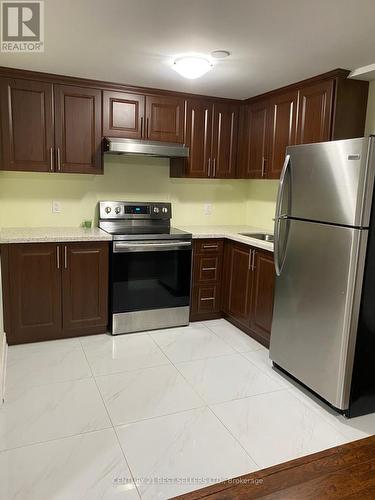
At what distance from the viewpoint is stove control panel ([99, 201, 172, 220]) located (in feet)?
12.2

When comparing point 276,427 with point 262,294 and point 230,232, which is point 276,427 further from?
point 230,232

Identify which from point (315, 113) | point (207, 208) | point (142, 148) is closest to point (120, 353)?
point (142, 148)

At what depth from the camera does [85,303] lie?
333 centimetres

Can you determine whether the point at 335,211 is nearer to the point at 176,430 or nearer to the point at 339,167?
the point at 339,167

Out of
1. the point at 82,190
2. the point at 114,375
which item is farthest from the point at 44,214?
the point at 114,375

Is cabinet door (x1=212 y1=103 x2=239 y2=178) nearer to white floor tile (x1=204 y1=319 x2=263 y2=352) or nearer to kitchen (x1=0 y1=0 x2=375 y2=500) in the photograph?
kitchen (x1=0 y1=0 x2=375 y2=500)

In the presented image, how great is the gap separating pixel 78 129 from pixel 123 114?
426 mm

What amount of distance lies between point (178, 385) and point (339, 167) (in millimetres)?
1717

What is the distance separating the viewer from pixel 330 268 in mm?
2326

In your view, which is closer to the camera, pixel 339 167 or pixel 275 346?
pixel 339 167

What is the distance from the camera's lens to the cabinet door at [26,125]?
3.13m

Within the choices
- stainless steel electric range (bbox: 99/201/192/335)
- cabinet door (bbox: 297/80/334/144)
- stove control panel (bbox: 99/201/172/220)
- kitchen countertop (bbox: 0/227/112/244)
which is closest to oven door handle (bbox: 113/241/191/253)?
stainless steel electric range (bbox: 99/201/192/335)

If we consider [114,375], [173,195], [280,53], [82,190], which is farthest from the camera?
[173,195]

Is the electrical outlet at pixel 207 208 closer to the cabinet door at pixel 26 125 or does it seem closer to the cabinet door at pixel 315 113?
the cabinet door at pixel 315 113
